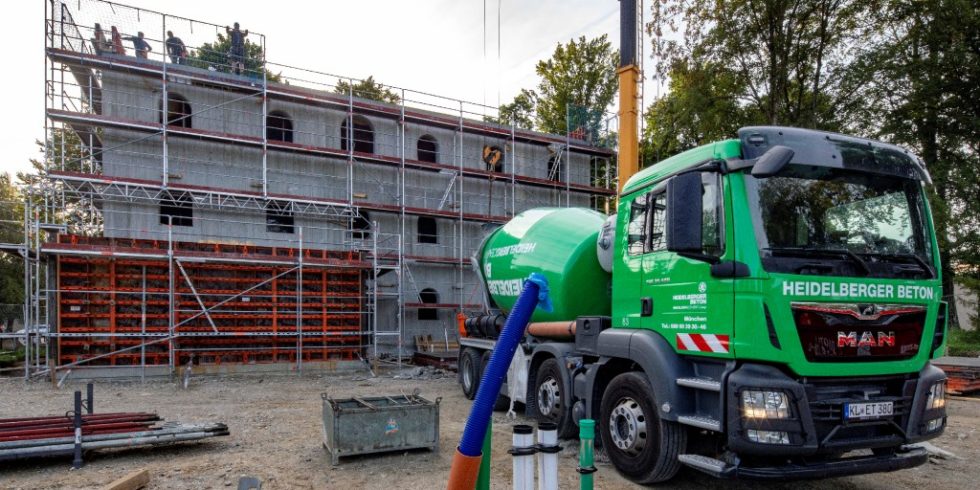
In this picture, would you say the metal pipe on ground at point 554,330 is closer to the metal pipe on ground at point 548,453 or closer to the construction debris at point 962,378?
the metal pipe on ground at point 548,453

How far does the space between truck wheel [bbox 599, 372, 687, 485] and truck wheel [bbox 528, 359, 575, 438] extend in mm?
1103

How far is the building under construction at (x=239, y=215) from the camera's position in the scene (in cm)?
1533

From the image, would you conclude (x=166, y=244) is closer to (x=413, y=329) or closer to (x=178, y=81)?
(x=178, y=81)

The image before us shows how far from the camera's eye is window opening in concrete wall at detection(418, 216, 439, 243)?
874 inches

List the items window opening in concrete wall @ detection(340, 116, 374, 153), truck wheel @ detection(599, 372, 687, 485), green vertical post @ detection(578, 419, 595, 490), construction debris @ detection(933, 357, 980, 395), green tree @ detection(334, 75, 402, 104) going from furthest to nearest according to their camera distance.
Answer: green tree @ detection(334, 75, 402, 104) → window opening in concrete wall @ detection(340, 116, 374, 153) → construction debris @ detection(933, 357, 980, 395) → truck wheel @ detection(599, 372, 687, 485) → green vertical post @ detection(578, 419, 595, 490)

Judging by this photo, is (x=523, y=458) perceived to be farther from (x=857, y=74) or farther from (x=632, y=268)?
(x=857, y=74)

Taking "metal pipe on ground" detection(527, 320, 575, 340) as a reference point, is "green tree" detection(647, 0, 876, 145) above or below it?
above

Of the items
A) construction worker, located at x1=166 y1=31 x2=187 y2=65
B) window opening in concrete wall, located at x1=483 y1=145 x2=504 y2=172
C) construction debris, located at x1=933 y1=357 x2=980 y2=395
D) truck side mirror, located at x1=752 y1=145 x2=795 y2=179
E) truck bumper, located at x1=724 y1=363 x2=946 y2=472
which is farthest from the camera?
window opening in concrete wall, located at x1=483 y1=145 x2=504 y2=172

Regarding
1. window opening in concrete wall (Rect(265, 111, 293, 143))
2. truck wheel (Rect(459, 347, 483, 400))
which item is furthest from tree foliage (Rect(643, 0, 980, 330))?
truck wheel (Rect(459, 347, 483, 400))

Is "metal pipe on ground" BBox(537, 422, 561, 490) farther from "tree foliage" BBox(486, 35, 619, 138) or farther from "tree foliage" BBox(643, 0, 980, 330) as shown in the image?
"tree foliage" BBox(486, 35, 619, 138)

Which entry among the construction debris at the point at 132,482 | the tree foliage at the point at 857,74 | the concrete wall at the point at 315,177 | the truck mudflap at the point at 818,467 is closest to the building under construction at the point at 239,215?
the concrete wall at the point at 315,177

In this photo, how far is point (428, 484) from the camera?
19.2ft

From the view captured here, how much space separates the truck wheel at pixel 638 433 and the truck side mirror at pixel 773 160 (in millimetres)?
2159

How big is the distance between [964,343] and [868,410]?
19.3 meters
